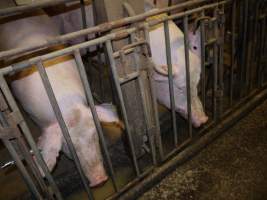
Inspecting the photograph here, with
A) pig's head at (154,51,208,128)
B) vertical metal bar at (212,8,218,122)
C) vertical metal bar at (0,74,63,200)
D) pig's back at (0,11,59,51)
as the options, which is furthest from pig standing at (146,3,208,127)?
vertical metal bar at (0,74,63,200)

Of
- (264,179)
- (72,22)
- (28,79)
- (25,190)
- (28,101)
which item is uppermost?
(72,22)

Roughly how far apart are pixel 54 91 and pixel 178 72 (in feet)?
3.29

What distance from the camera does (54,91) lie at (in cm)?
186

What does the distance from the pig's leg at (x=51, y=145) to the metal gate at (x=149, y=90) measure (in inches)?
3.9

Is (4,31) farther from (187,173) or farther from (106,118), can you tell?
(187,173)

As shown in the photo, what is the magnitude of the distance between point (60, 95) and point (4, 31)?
1189 millimetres

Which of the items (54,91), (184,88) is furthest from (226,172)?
(54,91)

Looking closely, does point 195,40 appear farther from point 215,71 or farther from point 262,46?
point 262,46

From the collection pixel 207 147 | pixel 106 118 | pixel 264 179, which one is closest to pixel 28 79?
pixel 106 118

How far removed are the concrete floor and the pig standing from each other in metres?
0.33

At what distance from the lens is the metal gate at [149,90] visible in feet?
4.66

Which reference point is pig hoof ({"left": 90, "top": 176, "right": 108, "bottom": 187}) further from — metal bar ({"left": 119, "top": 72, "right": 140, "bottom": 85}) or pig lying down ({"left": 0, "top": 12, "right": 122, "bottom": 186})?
metal bar ({"left": 119, "top": 72, "right": 140, "bottom": 85})

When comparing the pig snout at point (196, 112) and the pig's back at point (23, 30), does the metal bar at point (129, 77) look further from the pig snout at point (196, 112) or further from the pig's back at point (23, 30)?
the pig's back at point (23, 30)

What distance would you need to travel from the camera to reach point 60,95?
6.00 ft
